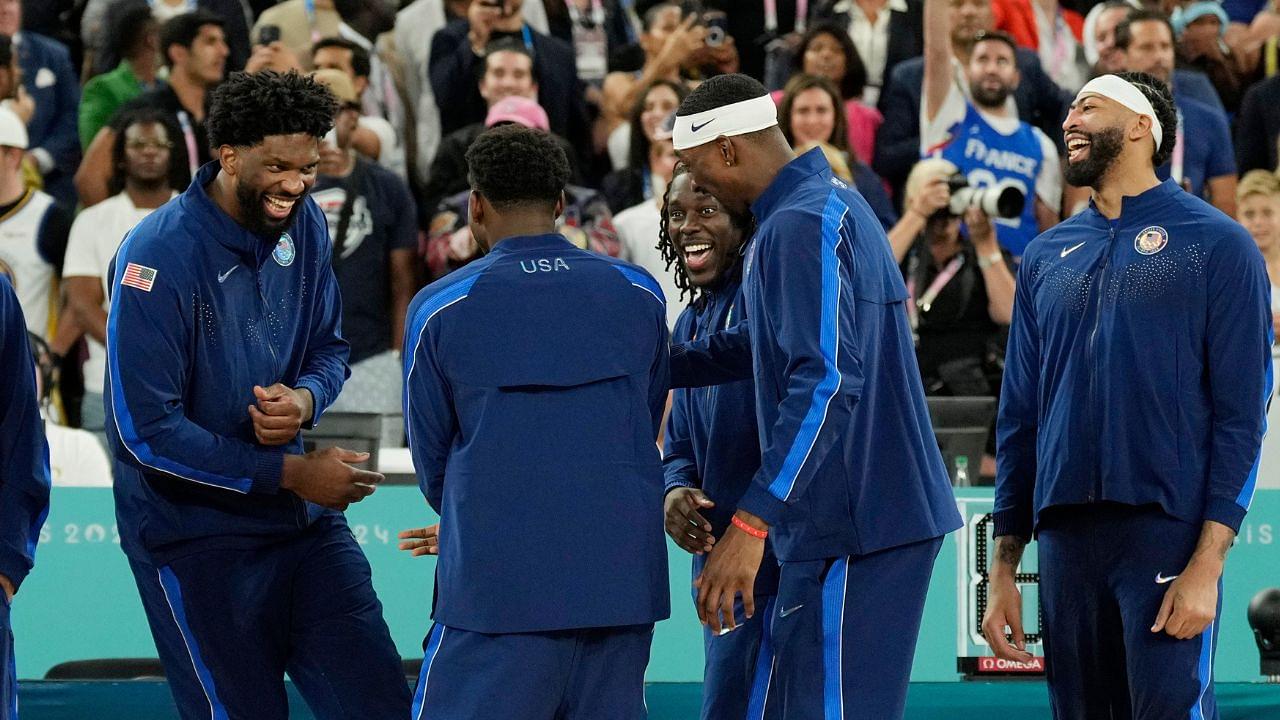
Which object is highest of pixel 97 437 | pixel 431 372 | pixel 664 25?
pixel 664 25

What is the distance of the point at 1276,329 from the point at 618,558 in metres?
5.42

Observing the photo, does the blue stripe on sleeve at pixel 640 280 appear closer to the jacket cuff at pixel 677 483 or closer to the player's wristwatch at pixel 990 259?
the jacket cuff at pixel 677 483

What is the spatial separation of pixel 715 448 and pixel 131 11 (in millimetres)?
6207

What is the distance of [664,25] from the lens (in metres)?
9.94

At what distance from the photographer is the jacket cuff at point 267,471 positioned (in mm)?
4523

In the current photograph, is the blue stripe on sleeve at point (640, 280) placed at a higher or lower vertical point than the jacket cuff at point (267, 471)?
higher

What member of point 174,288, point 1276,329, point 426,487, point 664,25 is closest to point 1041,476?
point 426,487

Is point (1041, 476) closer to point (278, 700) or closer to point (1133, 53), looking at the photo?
point (278, 700)

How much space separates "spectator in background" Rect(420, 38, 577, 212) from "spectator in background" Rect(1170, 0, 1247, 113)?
4191 mm

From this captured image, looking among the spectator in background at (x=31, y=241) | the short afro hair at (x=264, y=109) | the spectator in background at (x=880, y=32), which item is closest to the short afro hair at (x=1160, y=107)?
the short afro hair at (x=264, y=109)

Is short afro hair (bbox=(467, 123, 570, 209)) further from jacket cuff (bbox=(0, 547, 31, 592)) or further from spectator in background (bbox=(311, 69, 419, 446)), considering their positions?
spectator in background (bbox=(311, 69, 419, 446))

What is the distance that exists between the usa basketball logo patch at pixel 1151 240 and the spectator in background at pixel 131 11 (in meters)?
6.39

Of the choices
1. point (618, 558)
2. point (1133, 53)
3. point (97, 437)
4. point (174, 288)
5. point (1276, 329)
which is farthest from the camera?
point (1133, 53)

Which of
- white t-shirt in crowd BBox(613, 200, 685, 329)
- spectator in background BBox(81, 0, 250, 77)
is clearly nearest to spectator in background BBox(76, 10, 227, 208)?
spectator in background BBox(81, 0, 250, 77)
